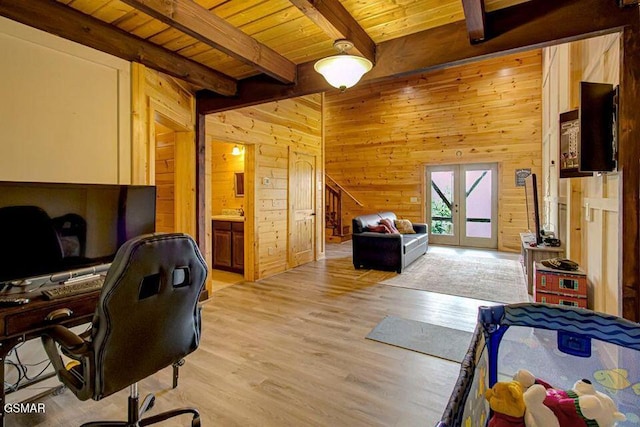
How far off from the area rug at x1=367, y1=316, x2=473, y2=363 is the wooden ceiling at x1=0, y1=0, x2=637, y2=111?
2367 millimetres

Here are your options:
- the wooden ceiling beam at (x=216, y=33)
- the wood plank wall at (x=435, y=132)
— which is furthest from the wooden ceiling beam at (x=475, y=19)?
the wood plank wall at (x=435, y=132)

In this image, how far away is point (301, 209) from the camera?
20.0 ft

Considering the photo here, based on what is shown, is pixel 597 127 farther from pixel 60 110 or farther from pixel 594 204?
pixel 60 110

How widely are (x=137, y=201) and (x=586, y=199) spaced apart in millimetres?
4063

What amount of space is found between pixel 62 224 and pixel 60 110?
0.93m

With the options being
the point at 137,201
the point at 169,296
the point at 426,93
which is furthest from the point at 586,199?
the point at 426,93

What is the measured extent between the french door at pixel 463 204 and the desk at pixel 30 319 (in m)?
8.09

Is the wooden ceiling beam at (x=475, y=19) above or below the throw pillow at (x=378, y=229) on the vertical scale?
above

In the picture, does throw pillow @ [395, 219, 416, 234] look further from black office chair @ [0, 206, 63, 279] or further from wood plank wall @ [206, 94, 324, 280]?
black office chair @ [0, 206, 63, 279]

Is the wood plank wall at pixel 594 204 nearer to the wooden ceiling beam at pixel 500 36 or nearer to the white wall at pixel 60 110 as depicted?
the wooden ceiling beam at pixel 500 36

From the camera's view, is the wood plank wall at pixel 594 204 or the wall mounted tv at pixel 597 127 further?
the wood plank wall at pixel 594 204

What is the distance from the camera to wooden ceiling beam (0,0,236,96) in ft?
7.14

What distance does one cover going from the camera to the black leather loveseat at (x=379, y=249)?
215 inches

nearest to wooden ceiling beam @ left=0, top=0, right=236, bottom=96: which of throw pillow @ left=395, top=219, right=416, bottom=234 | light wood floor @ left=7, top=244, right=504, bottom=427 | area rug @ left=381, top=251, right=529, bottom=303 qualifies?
light wood floor @ left=7, top=244, right=504, bottom=427
